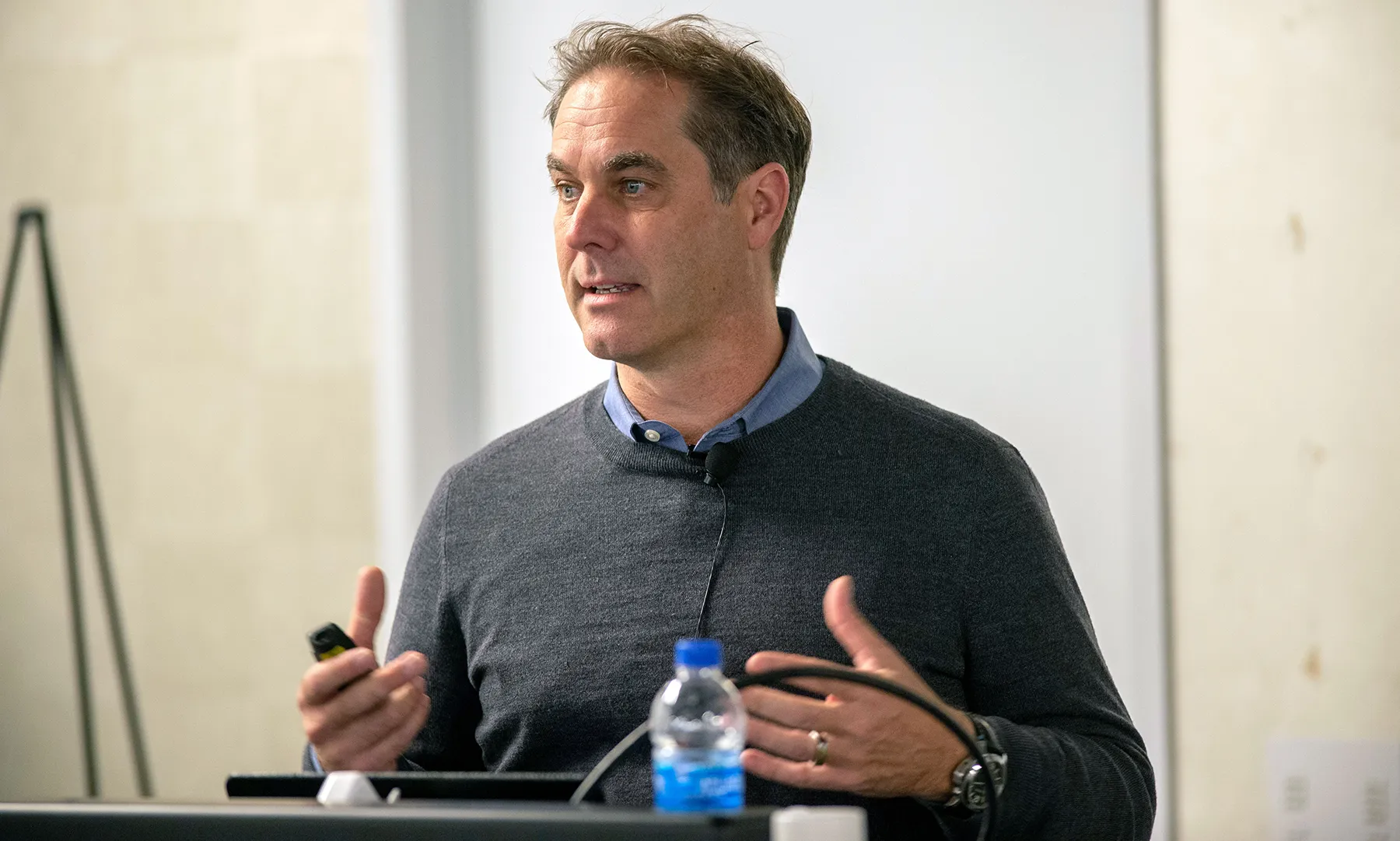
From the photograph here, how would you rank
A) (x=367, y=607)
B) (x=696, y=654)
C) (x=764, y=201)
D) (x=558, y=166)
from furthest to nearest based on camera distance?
(x=764, y=201)
(x=558, y=166)
(x=367, y=607)
(x=696, y=654)

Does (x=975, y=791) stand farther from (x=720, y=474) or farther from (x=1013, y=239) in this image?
(x=1013, y=239)

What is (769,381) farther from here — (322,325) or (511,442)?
(322,325)

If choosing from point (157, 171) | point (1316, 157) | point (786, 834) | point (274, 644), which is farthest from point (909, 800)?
point (157, 171)

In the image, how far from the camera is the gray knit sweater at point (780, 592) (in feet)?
5.34

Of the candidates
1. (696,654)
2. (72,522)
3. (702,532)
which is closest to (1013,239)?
(702,532)

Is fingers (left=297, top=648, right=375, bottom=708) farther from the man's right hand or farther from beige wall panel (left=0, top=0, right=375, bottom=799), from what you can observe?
beige wall panel (left=0, top=0, right=375, bottom=799)

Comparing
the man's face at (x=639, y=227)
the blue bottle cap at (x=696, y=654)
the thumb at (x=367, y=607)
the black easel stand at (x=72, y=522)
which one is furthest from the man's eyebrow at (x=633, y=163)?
the black easel stand at (x=72, y=522)

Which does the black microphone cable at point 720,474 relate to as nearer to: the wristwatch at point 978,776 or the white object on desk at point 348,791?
the wristwatch at point 978,776

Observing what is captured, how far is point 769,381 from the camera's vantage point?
5.96 feet

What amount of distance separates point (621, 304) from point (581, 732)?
0.53m

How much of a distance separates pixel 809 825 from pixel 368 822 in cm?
28

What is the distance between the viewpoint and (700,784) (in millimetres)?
939

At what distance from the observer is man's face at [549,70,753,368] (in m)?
1.76

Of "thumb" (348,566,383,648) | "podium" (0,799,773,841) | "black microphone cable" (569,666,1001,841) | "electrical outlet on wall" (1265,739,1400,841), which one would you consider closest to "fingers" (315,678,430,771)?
"thumb" (348,566,383,648)
